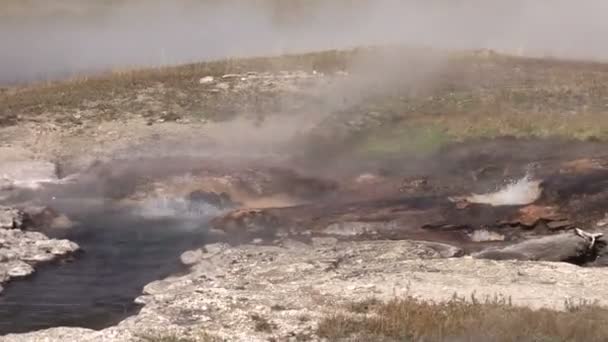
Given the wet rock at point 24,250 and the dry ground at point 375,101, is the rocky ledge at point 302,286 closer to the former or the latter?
the wet rock at point 24,250

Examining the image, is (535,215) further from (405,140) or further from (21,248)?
(21,248)

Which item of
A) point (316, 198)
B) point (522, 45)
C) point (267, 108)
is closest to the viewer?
point (316, 198)

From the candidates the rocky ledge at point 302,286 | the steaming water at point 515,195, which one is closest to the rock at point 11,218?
the rocky ledge at point 302,286

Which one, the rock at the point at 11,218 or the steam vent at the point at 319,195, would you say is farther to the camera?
the rock at the point at 11,218

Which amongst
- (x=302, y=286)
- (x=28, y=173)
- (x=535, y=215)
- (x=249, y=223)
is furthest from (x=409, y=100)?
(x=302, y=286)

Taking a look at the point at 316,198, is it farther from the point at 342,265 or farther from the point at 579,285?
the point at 579,285

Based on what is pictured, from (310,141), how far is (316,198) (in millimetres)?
4475

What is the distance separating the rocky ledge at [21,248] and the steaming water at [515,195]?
10.1m

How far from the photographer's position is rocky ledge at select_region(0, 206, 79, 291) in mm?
17734

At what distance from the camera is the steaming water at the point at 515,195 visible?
74.4 ft

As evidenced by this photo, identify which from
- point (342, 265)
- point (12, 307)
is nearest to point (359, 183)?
point (342, 265)

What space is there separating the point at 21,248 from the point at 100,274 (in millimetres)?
2096

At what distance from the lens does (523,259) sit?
17.9 metres

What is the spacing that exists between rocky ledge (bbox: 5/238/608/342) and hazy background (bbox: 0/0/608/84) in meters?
24.0
